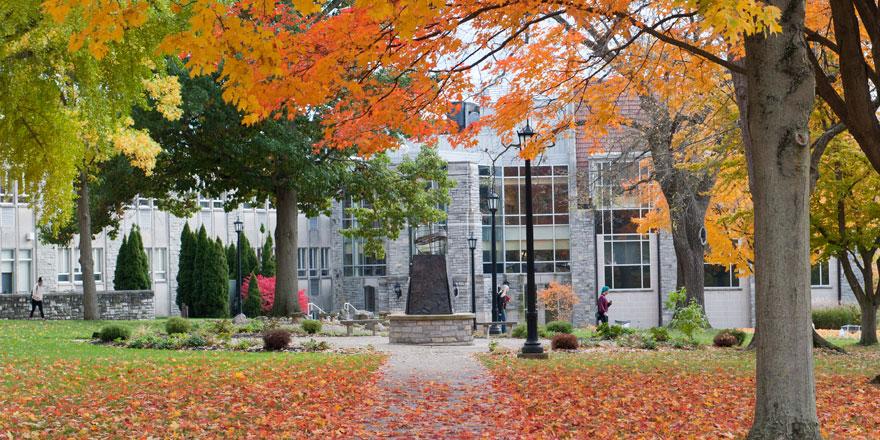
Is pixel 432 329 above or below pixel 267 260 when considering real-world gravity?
below

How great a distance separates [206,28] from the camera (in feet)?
27.1

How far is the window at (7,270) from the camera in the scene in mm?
41969

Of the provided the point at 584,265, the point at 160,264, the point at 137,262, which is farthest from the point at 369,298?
the point at 137,262

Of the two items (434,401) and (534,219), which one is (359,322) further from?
(534,219)

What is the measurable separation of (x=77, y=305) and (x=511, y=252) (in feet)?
81.3

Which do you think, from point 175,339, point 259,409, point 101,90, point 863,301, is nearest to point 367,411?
point 259,409

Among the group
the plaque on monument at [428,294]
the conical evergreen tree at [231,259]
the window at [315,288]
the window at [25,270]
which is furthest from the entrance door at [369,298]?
the plaque on monument at [428,294]

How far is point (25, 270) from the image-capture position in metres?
42.9

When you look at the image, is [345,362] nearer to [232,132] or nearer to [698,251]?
[232,132]

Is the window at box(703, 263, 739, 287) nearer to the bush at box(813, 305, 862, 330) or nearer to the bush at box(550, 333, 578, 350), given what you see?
the bush at box(813, 305, 862, 330)

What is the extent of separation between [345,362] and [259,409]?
719 cm

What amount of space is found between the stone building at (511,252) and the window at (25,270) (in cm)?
6

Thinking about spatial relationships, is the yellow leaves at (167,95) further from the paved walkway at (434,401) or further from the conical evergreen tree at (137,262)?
the conical evergreen tree at (137,262)

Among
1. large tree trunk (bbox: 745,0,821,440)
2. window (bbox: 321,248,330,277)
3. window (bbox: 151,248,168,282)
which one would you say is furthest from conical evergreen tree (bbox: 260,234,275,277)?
large tree trunk (bbox: 745,0,821,440)
